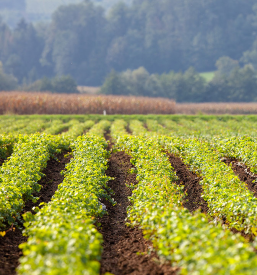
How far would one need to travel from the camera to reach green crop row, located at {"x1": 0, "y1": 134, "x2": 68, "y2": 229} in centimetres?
736

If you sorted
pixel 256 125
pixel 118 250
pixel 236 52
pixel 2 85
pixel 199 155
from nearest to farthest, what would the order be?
pixel 118 250 → pixel 199 155 → pixel 256 125 → pixel 2 85 → pixel 236 52

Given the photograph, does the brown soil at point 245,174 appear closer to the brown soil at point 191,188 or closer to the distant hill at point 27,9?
the brown soil at point 191,188

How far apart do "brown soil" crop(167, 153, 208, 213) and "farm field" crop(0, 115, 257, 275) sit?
0.03 metres

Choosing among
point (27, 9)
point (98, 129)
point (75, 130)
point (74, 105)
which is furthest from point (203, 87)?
point (27, 9)

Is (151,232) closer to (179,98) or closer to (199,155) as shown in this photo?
(199,155)

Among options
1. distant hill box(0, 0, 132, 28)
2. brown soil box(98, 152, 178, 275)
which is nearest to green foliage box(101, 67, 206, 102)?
brown soil box(98, 152, 178, 275)

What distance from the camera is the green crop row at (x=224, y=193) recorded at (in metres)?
7.06

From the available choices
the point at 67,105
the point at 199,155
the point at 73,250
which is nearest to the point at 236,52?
the point at 67,105

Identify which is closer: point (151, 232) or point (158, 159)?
point (151, 232)

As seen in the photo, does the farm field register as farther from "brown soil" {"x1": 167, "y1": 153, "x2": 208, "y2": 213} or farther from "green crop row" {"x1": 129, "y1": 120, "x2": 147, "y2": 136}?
"green crop row" {"x1": 129, "y1": 120, "x2": 147, "y2": 136}

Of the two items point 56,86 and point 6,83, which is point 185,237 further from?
point 6,83

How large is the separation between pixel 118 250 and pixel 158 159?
3640mm

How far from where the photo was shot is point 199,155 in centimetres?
1102

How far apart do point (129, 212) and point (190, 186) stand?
3.33 m
